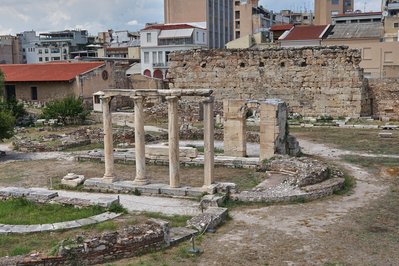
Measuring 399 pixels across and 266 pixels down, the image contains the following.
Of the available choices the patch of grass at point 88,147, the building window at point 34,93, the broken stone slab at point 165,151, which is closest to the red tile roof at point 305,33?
the building window at point 34,93

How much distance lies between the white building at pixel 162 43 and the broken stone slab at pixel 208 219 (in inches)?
1937

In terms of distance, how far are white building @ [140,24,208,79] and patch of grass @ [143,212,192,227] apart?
4861cm

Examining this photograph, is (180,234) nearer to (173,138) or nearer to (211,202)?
(211,202)

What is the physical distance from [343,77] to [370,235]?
862 inches

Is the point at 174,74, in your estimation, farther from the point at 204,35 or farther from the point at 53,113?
the point at 204,35

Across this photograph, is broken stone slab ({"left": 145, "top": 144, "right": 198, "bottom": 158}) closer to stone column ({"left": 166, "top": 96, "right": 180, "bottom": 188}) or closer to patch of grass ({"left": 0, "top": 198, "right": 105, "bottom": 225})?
stone column ({"left": 166, "top": 96, "right": 180, "bottom": 188})

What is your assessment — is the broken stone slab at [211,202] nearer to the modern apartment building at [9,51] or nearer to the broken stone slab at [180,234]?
the broken stone slab at [180,234]

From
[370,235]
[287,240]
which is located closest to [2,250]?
[287,240]

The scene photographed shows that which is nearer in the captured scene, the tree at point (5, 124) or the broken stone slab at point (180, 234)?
the broken stone slab at point (180, 234)

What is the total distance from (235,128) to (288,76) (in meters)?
13.6

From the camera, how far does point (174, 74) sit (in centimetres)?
3625

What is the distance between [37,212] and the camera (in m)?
13.1

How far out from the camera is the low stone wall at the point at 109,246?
9273 mm

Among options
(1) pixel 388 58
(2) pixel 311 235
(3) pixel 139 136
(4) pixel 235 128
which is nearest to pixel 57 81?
(4) pixel 235 128
